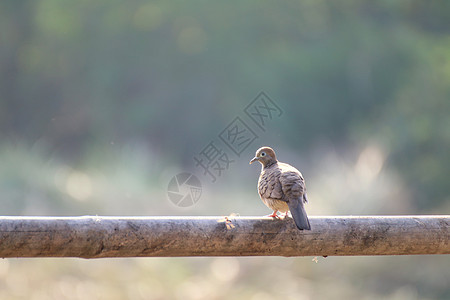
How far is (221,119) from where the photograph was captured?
23.3 feet

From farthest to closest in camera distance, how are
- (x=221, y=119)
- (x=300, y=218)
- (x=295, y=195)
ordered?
(x=221, y=119), (x=295, y=195), (x=300, y=218)

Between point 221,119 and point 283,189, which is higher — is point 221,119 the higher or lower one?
the higher one

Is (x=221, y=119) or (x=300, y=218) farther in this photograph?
(x=221, y=119)

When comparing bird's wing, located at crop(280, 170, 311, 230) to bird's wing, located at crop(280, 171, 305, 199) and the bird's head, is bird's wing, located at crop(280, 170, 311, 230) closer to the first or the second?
bird's wing, located at crop(280, 171, 305, 199)

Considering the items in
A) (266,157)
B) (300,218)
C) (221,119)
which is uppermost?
(221,119)

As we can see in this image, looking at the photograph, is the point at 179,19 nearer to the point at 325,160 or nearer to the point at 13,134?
the point at 13,134

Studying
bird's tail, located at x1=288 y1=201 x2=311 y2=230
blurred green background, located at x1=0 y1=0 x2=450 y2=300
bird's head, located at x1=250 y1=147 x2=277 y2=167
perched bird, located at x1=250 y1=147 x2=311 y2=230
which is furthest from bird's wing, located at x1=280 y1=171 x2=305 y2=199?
blurred green background, located at x1=0 y1=0 x2=450 y2=300

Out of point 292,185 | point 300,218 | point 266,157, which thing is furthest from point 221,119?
point 300,218

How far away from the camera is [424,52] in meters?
6.27

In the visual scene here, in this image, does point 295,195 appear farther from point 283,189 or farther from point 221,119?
point 221,119

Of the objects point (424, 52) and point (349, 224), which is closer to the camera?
point (349, 224)

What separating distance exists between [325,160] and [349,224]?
408 centimetres

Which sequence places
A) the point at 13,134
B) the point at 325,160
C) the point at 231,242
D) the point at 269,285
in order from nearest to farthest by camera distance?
the point at 231,242, the point at 269,285, the point at 325,160, the point at 13,134

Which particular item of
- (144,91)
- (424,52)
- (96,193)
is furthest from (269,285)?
(144,91)
